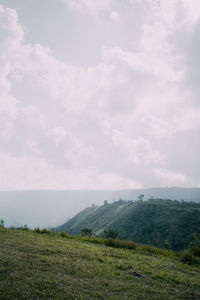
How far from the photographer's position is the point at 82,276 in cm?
805

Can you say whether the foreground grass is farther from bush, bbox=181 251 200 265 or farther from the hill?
the hill

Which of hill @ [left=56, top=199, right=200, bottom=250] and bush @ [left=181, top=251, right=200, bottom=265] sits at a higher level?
bush @ [left=181, top=251, right=200, bottom=265]

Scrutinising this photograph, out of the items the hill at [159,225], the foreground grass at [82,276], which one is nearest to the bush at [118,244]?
the foreground grass at [82,276]

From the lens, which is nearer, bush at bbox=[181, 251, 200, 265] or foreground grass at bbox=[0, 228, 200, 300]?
foreground grass at bbox=[0, 228, 200, 300]

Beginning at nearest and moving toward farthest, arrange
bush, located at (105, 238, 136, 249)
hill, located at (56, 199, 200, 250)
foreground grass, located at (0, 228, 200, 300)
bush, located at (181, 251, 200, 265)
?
foreground grass, located at (0, 228, 200, 300) → bush, located at (181, 251, 200, 265) → bush, located at (105, 238, 136, 249) → hill, located at (56, 199, 200, 250)

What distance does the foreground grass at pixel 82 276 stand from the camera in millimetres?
6559

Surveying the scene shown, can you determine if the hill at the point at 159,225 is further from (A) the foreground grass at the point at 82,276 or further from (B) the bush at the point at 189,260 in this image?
(A) the foreground grass at the point at 82,276

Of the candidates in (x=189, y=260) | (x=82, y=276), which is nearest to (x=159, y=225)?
(x=189, y=260)

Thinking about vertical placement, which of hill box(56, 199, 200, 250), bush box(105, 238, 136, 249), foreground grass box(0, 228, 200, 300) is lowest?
hill box(56, 199, 200, 250)

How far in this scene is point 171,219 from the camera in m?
106

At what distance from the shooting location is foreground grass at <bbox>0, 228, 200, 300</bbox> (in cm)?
656

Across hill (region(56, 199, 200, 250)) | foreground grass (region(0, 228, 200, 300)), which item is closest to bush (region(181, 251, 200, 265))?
foreground grass (region(0, 228, 200, 300))

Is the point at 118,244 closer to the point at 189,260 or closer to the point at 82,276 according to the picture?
the point at 189,260

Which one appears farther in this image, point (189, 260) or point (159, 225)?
point (159, 225)
